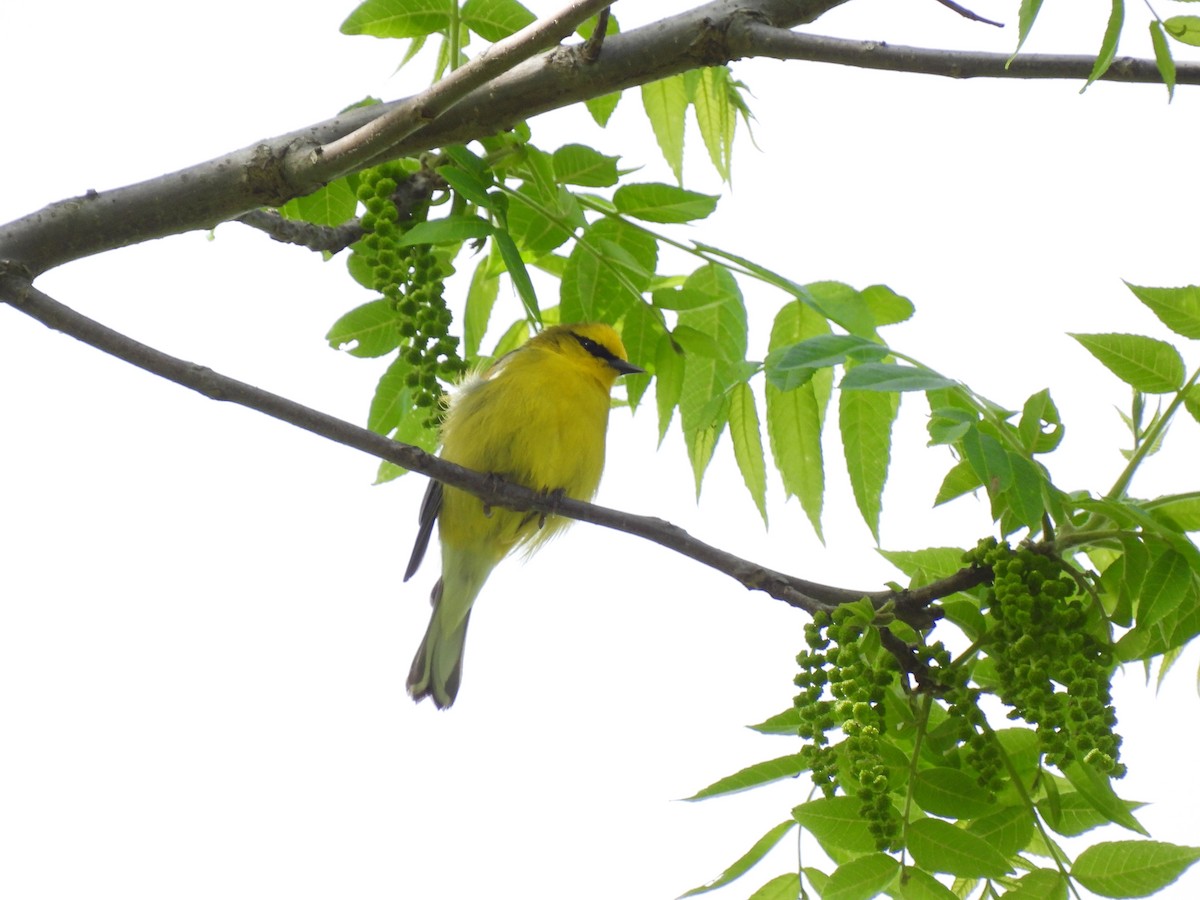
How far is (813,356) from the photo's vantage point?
276 cm

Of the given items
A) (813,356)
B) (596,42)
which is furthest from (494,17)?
(813,356)

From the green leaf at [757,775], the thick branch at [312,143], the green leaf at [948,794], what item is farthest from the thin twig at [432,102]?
the green leaf at [948,794]

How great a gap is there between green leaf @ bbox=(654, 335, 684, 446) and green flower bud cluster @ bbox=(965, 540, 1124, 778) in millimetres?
1100

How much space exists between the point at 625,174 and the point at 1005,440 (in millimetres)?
1242

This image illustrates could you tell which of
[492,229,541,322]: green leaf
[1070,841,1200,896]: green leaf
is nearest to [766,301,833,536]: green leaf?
[492,229,541,322]: green leaf

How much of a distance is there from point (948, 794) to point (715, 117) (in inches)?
86.8

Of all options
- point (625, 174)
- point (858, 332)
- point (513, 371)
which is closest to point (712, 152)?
point (625, 174)

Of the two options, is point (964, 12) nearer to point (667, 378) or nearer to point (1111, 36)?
point (1111, 36)

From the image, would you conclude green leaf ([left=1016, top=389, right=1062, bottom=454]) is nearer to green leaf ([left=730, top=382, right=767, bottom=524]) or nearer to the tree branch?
the tree branch

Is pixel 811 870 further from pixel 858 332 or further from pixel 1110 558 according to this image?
pixel 858 332

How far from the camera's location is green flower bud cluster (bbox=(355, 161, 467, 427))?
310 centimetres

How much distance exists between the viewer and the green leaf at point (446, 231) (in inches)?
117

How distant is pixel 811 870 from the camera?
298 cm

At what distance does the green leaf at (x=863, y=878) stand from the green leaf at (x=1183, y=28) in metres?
1.89
